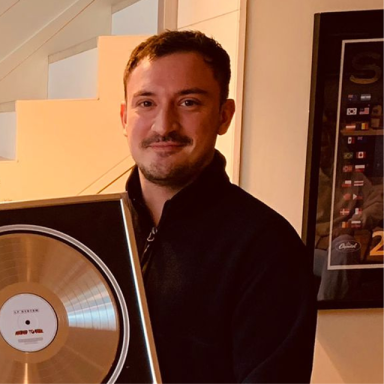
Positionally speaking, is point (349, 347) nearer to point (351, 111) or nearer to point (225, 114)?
point (351, 111)

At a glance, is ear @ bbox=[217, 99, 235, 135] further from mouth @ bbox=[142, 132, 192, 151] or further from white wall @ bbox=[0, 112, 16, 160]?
white wall @ bbox=[0, 112, 16, 160]

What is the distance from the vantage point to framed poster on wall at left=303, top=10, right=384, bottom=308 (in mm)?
1407

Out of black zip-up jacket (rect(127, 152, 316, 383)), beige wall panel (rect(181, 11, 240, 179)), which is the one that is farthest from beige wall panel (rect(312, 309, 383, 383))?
black zip-up jacket (rect(127, 152, 316, 383))

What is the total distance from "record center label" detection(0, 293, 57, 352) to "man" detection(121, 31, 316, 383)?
164mm

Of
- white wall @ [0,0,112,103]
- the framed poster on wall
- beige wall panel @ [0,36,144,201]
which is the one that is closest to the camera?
the framed poster on wall

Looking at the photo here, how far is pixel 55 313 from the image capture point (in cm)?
79

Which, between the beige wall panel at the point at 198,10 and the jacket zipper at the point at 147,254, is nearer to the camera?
the jacket zipper at the point at 147,254

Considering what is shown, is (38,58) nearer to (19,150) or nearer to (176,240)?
(19,150)

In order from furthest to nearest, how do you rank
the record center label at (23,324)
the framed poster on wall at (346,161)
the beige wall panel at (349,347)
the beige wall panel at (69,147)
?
the beige wall panel at (69,147)
the beige wall panel at (349,347)
the framed poster on wall at (346,161)
the record center label at (23,324)

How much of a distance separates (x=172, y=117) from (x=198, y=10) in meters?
0.74

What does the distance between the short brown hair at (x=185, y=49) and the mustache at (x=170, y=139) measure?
4.4 inches

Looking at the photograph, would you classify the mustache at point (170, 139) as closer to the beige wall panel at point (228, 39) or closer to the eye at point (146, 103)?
the eye at point (146, 103)

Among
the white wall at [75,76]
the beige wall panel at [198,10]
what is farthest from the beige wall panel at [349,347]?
the white wall at [75,76]

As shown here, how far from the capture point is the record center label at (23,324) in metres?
0.78
